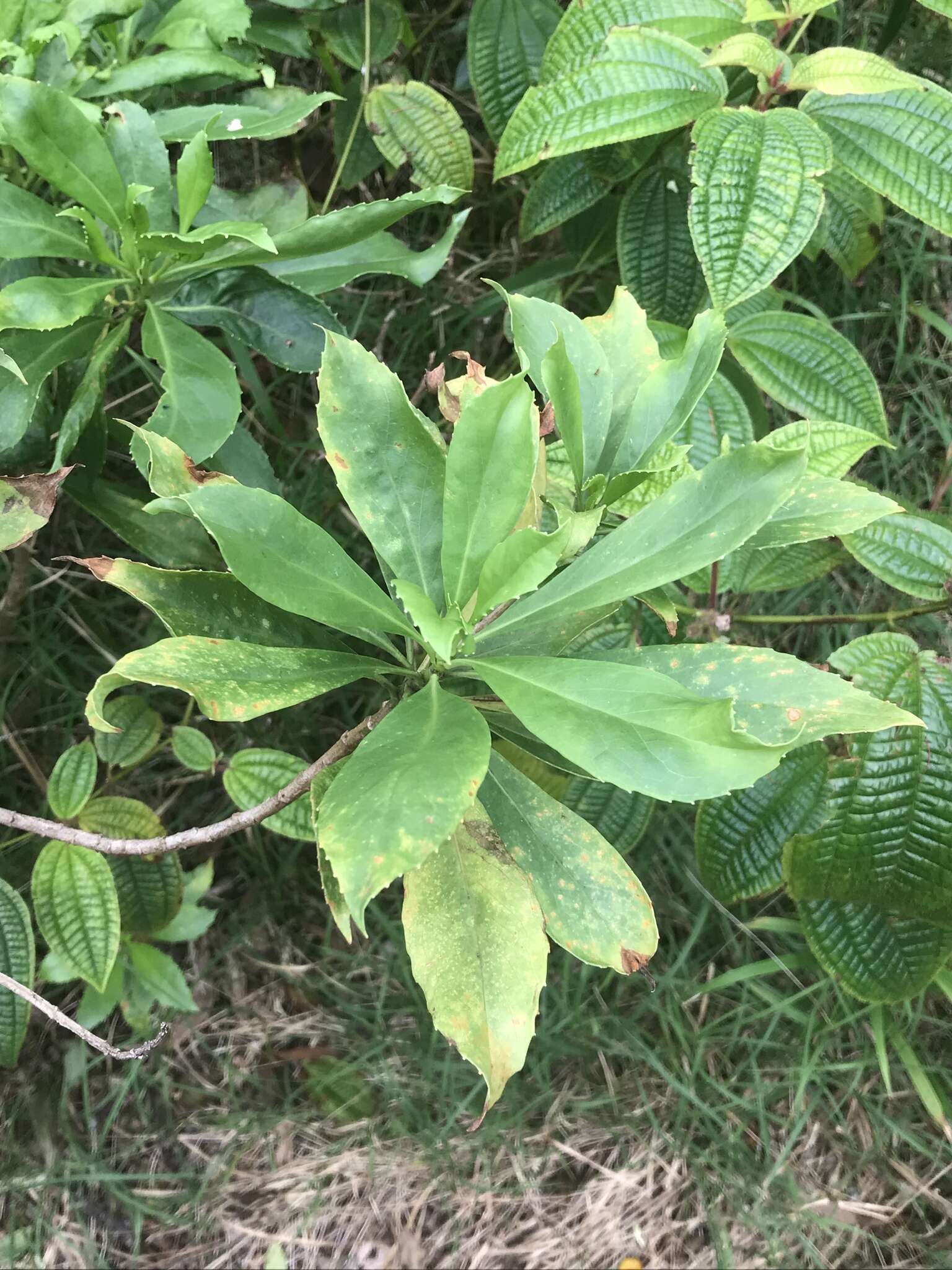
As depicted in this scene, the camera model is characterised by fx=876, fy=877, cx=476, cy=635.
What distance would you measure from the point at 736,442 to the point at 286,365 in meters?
0.57

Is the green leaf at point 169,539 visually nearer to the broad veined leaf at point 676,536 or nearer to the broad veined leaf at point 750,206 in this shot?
the broad veined leaf at point 676,536

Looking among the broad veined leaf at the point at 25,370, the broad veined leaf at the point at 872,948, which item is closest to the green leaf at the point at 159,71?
the broad veined leaf at the point at 25,370

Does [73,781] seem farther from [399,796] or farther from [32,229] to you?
[399,796]

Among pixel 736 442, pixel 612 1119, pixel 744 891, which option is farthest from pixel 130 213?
pixel 612 1119

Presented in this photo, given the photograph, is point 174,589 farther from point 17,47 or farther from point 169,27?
point 169,27

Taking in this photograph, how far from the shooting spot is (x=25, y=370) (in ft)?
2.90

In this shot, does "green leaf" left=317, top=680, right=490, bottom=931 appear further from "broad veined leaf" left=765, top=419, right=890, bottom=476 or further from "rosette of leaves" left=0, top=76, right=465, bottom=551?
"broad veined leaf" left=765, top=419, right=890, bottom=476

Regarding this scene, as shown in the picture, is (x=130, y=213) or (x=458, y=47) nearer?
(x=130, y=213)

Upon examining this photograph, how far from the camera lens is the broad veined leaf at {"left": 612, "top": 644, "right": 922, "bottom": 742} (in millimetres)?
583

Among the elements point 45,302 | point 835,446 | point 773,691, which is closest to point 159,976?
point 45,302

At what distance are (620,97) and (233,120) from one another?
435mm

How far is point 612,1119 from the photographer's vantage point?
65.9 inches

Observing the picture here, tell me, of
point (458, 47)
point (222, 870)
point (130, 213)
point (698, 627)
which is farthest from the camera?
point (222, 870)

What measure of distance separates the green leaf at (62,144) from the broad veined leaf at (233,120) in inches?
5.2
